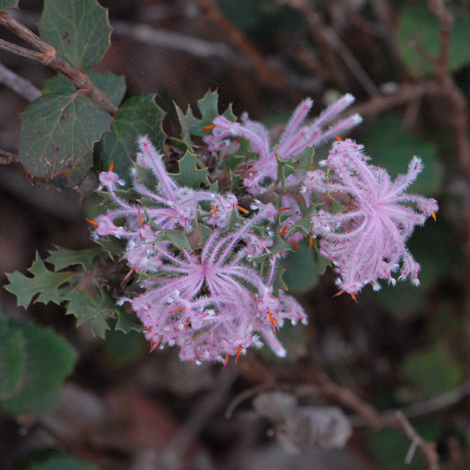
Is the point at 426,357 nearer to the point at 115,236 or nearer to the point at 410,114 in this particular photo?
the point at 410,114

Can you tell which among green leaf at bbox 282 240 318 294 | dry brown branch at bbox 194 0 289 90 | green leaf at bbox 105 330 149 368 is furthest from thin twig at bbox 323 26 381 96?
green leaf at bbox 105 330 149 368

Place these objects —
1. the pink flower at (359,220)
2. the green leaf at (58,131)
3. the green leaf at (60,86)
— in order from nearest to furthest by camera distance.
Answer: the pink flower at (359,220) < the green leaf at (58,131) < the green leaf at (60,86)

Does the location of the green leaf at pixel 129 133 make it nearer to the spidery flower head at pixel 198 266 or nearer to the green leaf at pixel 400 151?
the spidery flower head at pixel 198 266

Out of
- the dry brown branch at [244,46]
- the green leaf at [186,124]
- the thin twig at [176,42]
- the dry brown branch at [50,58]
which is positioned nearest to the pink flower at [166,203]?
the green leaf at [186,124]

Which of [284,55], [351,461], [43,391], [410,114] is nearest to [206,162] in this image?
[43,391]

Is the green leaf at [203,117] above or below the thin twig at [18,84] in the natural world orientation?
above

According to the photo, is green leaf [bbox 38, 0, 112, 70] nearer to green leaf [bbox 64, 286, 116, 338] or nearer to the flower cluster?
the flower cluster

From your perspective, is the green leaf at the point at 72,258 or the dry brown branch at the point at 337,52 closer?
the green leaf at the point at 72,258
